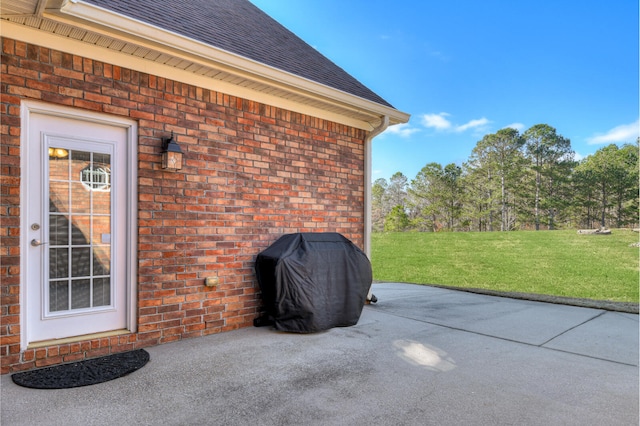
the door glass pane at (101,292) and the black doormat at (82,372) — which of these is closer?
the black doormat at (82,372)

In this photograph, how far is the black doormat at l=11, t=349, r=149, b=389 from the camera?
2.38 metres

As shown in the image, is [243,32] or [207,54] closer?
[207,54]

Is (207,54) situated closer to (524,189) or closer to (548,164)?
(524,189)

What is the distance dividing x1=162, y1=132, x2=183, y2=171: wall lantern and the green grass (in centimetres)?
880

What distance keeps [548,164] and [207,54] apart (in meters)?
22.4

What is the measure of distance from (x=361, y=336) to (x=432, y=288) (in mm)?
4013

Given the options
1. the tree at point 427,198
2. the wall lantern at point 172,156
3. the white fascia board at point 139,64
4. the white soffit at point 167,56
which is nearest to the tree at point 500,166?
the tree at point 427,198

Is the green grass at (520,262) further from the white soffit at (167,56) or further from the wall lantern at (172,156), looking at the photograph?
the wall lantern at (172,156)

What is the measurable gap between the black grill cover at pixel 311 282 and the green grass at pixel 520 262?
7.20 m

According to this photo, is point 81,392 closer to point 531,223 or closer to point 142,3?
point 142,3

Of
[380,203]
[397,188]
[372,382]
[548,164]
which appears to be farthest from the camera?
[380,203]

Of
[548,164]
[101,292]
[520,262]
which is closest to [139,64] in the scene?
[101,292]

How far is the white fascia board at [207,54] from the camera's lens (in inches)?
100

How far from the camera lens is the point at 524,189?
793 inches
